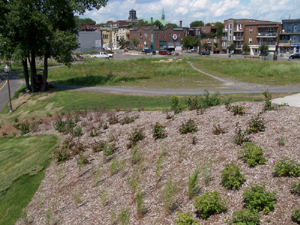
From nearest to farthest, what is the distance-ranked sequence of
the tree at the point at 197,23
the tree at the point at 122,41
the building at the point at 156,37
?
the building at the point at 156,37
the tree at the point at 122,41
the tree at the point at 197,23

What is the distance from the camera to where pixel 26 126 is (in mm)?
17172

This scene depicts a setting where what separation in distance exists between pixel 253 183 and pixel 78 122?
36.4 ft

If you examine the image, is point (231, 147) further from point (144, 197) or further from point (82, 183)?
point (82, 183)

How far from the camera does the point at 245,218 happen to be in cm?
538

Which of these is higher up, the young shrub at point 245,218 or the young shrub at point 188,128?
the young shrub at point 188,128

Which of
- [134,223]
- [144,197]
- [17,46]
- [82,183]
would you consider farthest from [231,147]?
[17,46]

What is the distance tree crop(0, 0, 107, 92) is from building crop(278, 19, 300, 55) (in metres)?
63.6

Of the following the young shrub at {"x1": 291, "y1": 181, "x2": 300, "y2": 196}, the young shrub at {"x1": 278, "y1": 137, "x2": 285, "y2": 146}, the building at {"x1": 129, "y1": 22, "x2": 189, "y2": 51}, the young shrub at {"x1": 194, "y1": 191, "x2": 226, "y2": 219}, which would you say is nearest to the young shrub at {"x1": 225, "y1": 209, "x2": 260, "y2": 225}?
the young shrub at {"x1": 194, "y1": 191, "x2": 226, "y2": 219}

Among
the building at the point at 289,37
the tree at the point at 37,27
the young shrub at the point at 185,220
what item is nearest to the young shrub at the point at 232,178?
the young shrub at the point at 185,220

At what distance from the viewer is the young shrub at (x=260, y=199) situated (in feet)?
18.4

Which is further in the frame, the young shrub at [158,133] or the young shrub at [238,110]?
the young shrub at [238,110]

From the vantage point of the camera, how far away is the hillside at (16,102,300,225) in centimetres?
650

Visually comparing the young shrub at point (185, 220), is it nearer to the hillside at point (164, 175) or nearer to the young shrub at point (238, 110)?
the hillside at point (164, 175)

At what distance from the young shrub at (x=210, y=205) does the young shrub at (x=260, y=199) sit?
501 millimetres
